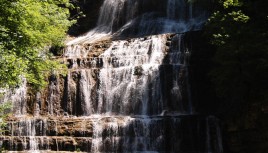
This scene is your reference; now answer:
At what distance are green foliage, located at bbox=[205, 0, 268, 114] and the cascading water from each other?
1.77 meters

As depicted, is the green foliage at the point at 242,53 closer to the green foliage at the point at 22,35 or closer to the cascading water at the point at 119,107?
the cascading water at the point at 119,107

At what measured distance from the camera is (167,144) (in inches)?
658

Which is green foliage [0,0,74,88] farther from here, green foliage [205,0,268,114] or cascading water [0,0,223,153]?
green foliage [205,0,268,114]

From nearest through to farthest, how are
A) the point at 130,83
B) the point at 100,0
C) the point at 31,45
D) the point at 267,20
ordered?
the point at 31,45 < the point at 267,20 < the point at 130,83 < the point at 100,0

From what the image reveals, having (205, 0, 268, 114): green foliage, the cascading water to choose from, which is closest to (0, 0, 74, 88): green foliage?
the cascading water

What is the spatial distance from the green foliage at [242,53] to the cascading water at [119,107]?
1.77 m

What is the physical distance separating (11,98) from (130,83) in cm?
693

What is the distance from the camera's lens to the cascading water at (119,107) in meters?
16.6

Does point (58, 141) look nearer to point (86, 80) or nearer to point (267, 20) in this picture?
point (86, 80)

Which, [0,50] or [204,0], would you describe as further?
[204,0]

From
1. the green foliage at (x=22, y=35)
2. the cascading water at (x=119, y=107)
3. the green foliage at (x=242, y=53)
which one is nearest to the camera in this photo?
the green foliage at (x=22, y=35)

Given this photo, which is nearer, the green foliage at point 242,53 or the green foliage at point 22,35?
the green foliage at point 22,35

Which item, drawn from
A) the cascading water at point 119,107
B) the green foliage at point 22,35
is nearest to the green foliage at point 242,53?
the cascading water at point 119,107

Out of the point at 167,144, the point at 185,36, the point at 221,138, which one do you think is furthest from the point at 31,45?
the point at 185,36
